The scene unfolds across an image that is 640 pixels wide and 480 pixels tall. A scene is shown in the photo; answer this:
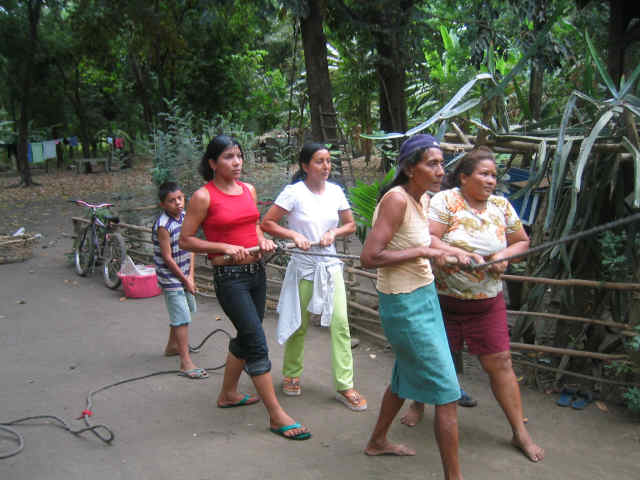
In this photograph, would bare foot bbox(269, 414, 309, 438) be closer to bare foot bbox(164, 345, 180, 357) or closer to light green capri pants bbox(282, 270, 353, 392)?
light green capri pants bbox(282, 270, 353, 392)

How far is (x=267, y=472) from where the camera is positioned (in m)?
3.05

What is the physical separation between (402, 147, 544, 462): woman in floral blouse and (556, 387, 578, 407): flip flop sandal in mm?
724

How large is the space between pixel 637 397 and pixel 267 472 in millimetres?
2139

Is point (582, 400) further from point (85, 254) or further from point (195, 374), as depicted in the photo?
point (85, 254)

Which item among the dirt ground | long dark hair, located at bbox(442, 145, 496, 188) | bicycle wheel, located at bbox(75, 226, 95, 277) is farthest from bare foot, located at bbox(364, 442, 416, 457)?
bicycle wheel, located at bbox(75, 226, 95, 277)

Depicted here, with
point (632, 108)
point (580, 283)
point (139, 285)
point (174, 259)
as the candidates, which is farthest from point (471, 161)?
point (139, 285)

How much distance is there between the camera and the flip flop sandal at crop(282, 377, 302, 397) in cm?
409

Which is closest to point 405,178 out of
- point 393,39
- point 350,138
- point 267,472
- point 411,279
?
point 411,279

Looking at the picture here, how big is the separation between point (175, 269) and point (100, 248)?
13.3 ft

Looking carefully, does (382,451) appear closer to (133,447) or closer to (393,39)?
(133,447)

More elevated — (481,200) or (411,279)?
(481,200)

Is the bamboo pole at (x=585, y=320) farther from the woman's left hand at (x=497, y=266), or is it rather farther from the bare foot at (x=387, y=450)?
the bare foot at (x=387, y=450)

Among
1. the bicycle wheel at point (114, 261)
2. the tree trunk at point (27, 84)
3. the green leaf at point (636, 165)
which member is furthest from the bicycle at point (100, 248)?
the tree trunk at point (27, 84)

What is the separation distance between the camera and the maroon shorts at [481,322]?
Answer: 3.09 meters
